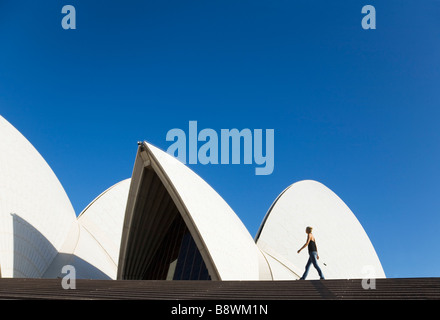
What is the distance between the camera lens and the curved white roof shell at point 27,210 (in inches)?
475

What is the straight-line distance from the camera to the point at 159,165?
12555 mm

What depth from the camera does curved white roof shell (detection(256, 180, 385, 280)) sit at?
17.9m

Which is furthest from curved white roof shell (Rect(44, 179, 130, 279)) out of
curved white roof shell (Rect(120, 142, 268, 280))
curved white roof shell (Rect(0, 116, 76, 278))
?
curved white roof shell (Rect(120, 142, 268, 280))

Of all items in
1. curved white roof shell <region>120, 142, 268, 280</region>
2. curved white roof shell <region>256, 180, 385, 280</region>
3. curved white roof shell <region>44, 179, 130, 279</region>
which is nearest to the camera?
curved white roof shell <region>120, 142, 268, 280</region>

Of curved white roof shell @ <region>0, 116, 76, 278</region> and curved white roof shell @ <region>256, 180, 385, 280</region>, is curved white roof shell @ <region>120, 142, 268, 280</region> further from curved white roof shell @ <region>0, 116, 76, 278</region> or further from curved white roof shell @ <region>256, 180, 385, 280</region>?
curved white roof shell @ <region>0, 116, 76, 278</region>

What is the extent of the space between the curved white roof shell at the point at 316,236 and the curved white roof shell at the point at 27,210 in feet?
28.8

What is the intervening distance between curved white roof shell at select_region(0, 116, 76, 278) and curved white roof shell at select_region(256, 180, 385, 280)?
→ 28.8 feet

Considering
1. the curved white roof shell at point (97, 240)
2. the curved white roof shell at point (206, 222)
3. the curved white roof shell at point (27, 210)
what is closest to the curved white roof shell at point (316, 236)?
the curved white roof shell at point (206, 222)

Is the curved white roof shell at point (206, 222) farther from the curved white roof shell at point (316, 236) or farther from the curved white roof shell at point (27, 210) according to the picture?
the curved white roof shell at point (27, 210)

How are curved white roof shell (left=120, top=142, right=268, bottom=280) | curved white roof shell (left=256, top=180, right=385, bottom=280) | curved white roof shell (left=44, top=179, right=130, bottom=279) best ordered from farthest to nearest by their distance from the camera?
1. curved white roof shell (left=256, top=180, right=385, bottom=280)
2. curved white roof shell (left=44, top=179, right=130, bottom=279)
3. curved white roof shell (left=120, top=142, right=268, bottom=280)

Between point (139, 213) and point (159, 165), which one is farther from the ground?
point (159, 165)
